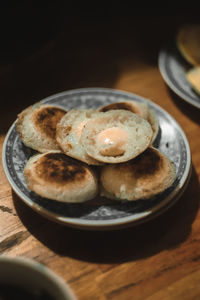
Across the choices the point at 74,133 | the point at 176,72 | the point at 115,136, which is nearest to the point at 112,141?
the point at 115,136

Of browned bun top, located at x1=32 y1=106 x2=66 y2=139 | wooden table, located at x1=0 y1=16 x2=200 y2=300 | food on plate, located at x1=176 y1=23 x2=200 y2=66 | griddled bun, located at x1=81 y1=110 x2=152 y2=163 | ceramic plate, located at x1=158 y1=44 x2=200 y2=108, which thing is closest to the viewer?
wooden table, located at x1=0 y1=16 x2=200 y2=300

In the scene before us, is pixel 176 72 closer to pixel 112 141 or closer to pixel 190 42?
pixel 190 42

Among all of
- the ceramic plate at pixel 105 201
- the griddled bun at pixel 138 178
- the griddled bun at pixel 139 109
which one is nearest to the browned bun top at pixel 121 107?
the griddled bun at pixel 139 109

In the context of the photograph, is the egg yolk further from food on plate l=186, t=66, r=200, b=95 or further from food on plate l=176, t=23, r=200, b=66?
food on plate l=176, t=23, r=200, b=66

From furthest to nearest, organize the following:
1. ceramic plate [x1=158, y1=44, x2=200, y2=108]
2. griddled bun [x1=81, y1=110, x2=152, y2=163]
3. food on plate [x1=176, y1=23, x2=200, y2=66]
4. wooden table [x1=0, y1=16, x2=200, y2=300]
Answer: food on plate [x1=176, y1=23, x2=200, y2=66]
ceramic plate [x1=158, y1=44, x2=200, y2=108]
griddled bun [x1=81, y1=110, x2=152, y2=163]
wooden table [x1=0, y1=16, x2=200, y2=300]

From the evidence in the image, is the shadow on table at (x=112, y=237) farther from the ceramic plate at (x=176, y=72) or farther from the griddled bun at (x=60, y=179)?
the ceramic plate at (x=176, y=72)

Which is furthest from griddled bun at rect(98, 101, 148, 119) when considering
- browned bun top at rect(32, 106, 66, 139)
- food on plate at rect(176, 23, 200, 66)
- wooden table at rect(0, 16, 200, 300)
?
food on plate at rect(176, 23, 200, 66)
